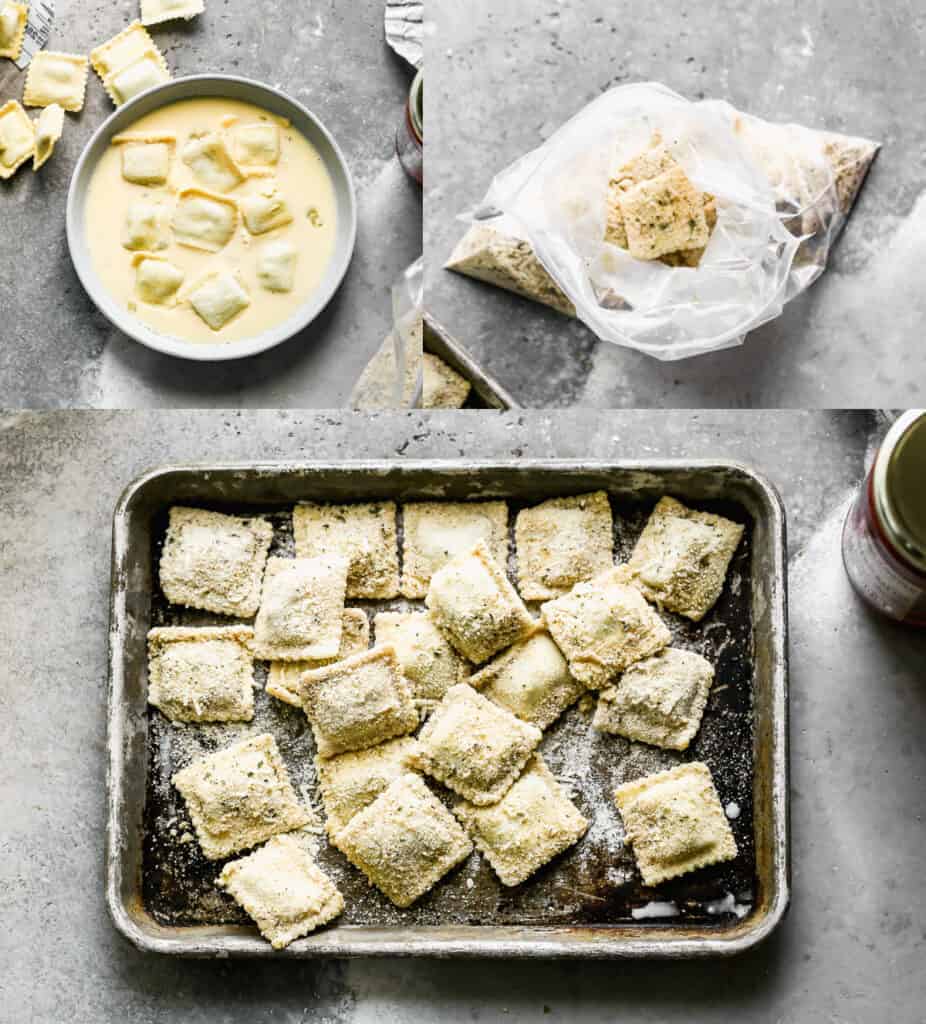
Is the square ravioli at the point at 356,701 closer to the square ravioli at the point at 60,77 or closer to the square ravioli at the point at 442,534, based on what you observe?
the square ravioli at the point at 442,534

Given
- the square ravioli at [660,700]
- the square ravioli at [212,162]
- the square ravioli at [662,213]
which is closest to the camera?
the square ravioli at [662,213]

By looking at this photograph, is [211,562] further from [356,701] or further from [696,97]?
[696,97]

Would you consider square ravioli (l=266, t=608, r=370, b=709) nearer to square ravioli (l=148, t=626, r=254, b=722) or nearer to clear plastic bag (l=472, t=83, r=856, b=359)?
square ravioli (l=148, t=626, r=254, b=722)

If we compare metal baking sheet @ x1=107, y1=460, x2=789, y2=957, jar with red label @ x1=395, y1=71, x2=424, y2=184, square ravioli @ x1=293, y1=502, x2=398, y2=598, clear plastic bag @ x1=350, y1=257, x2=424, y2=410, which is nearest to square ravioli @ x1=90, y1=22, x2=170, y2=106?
jar with red label @ x1=395, y1=71, x2=424, y2=184

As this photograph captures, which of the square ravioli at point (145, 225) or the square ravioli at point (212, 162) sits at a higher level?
the square ravioli at point (212, 162)

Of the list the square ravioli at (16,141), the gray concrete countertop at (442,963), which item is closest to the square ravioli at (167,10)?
the square ravioli at (16,141)

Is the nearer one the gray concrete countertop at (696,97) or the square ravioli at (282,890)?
the gray concrete countertop at (696,97)

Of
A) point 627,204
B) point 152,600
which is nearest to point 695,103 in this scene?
point 627,204
